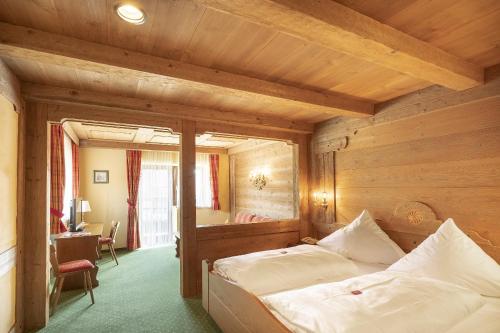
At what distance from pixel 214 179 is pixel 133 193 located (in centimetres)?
202

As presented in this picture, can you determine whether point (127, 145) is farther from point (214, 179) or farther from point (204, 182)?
point (214, 179)

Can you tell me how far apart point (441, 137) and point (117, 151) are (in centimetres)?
630

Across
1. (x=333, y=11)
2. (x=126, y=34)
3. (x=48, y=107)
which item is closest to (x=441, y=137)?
(x=333, y=11)

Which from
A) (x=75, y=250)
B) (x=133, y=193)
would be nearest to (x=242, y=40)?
(x=75, y=250)

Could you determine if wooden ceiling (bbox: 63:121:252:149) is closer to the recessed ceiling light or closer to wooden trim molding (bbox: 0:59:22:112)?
wooden trim molding (bbox: 0:59:22:112)

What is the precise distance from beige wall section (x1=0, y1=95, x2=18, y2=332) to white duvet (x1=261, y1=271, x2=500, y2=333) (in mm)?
2150

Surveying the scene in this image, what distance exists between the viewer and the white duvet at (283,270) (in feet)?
7.73

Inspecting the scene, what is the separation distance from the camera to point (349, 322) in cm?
146

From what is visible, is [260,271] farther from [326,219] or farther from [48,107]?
[48,107]

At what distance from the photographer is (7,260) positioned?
2252 mm

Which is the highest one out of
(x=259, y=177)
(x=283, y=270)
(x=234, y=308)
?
(x=259, y=177)

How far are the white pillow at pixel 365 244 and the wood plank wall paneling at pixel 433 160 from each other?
0.61ft

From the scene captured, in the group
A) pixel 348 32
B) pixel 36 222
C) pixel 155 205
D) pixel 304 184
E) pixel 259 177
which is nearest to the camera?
pixel 348 32

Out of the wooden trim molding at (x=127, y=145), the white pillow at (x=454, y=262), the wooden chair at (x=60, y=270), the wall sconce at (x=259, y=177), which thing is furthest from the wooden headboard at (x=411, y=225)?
the wooden trim molding at (x=127, y=145)
